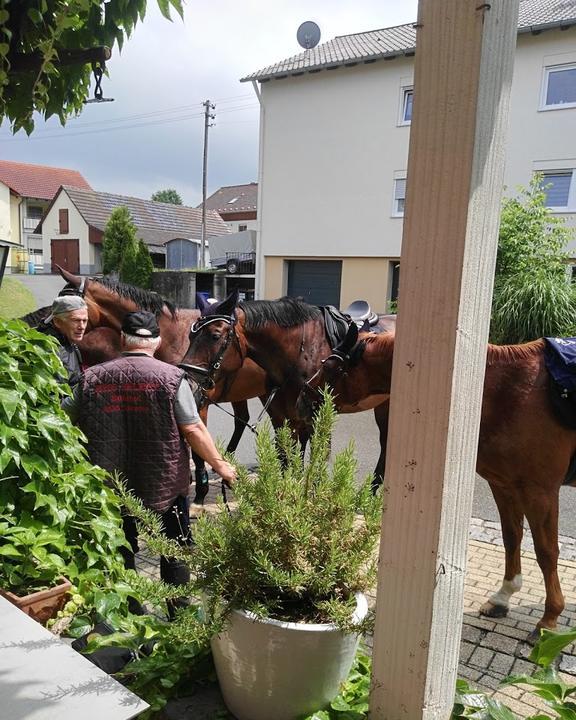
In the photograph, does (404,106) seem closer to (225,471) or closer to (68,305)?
(68,305)

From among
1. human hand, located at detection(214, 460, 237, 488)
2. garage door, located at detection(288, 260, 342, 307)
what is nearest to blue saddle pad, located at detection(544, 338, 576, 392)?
human hand, located at detection(214, 460, 237, 488)

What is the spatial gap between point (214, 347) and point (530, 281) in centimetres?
718

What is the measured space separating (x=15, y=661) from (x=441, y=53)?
6.49ft

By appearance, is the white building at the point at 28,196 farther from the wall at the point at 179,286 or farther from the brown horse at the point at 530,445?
the brown horse at the point at 530,445

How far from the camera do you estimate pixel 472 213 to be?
133cm

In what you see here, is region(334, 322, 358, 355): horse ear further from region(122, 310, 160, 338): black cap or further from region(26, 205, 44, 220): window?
region(26, 205, 44, 220): window

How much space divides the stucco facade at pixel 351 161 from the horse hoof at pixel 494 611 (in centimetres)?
1502

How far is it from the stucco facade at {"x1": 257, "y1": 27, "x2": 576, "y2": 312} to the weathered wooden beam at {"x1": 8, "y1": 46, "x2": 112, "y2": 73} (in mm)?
16029

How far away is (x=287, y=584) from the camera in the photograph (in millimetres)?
1576

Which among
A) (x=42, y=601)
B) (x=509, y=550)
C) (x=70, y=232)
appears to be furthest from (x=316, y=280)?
(x=70, y=232)

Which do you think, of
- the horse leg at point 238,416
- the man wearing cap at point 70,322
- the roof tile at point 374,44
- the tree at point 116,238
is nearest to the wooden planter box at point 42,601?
the man wearing cap at point 70,322

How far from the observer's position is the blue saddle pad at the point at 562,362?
293 cm

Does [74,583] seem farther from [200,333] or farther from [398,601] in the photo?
[200,333]

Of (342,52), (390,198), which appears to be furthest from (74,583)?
(342,52)
